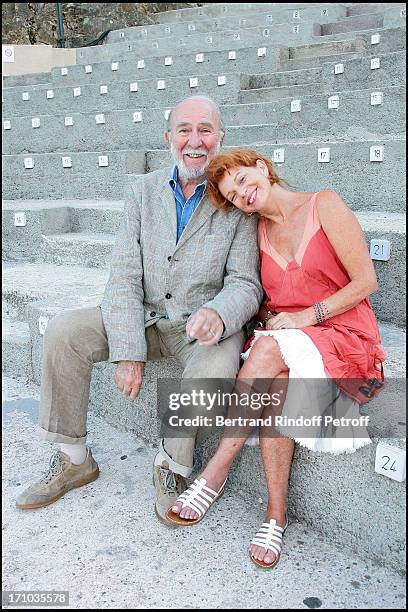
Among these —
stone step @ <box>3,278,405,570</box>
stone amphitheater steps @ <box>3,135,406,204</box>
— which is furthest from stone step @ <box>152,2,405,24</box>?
stone step @ <box>3,278,405,570</box>

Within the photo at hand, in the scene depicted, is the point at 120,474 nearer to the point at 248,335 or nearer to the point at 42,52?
the point at 248,335

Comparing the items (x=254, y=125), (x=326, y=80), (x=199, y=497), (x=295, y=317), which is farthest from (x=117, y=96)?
(x=199, y=497)

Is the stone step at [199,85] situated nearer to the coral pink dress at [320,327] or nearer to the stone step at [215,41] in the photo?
the stone step at [215,41]

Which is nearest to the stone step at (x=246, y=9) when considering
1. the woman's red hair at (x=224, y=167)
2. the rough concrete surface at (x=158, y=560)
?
the woman's red hair at (x=224, y=167)

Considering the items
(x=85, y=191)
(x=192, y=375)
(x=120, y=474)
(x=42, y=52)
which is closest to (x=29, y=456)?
(x=120, y=474)

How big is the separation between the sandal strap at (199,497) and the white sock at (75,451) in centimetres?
34

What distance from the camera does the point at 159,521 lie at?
135 centimetres

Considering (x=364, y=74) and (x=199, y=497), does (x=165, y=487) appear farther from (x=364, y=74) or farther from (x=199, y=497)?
(x=364, y=74)

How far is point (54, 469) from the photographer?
4.84 feet

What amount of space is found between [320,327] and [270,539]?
0.49m

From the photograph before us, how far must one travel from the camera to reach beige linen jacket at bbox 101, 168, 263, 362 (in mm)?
1475

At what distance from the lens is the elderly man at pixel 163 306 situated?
4.56 feet

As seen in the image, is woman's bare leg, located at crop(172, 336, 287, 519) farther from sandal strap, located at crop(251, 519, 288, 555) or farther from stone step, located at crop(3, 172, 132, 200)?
stone step, located at crop(3, 172, 132, 200)

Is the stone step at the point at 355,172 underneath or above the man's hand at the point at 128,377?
above
